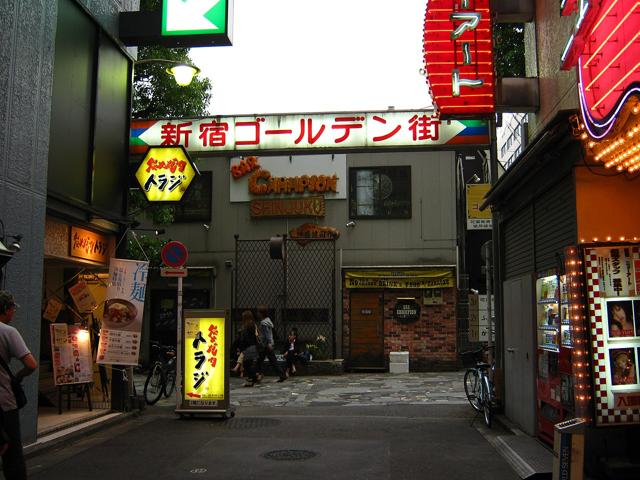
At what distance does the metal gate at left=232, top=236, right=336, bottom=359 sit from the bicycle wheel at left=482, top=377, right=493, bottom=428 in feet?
34.6

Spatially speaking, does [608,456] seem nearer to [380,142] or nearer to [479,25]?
[479,25]

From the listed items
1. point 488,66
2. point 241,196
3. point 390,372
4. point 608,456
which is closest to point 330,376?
point 390,372

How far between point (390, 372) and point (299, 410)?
27.2 feet

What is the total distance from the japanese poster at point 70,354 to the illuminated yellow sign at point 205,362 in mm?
1561

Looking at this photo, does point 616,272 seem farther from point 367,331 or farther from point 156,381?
point 367,331

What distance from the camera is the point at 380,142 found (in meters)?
12.4

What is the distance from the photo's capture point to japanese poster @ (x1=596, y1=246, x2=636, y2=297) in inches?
264

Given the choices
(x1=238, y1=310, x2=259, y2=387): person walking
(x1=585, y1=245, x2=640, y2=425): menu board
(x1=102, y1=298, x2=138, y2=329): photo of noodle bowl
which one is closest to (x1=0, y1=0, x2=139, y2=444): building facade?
(x1=102, y1=298, x2=138, y2=329): photo of noodle bowl

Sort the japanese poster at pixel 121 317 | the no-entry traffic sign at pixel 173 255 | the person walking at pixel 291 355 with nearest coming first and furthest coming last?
the japanese poster at pixel 121 317 → the no-entry traffic sign at pixel 173 255 → the person walking at pixel 291 355

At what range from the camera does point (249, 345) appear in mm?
15273

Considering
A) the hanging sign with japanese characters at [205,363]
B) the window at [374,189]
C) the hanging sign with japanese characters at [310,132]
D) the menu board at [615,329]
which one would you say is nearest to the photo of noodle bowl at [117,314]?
the hanging sign with japanese characters at [205,363]

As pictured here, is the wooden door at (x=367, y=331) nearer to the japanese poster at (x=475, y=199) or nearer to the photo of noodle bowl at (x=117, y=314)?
the japanese poster at (x=475, y=199)

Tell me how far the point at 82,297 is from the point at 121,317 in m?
0.75

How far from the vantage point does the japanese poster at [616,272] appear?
6.71 meters
